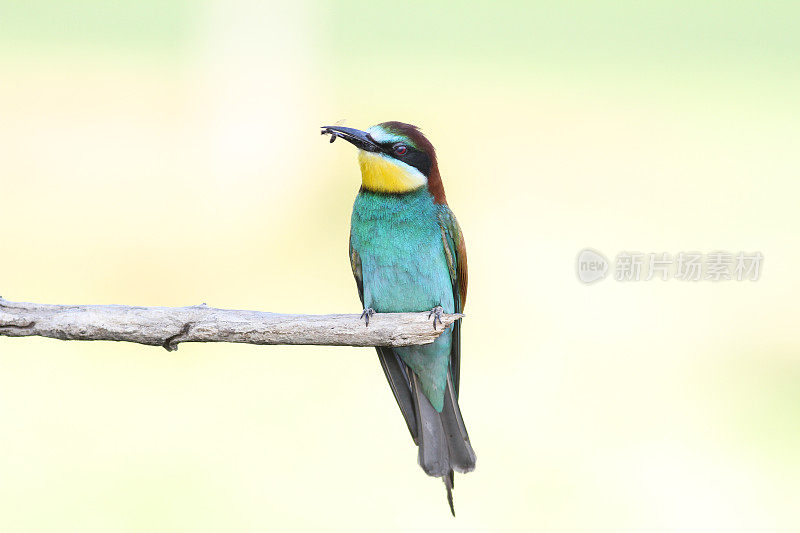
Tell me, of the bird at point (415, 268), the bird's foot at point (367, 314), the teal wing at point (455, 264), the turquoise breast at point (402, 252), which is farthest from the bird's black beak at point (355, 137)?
the bird's foot at point (367, 314)

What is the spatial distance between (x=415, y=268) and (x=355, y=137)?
39cm

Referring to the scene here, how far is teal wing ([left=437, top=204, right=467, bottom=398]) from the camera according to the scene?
7.22 ft

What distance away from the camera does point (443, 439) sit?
231 centimetres

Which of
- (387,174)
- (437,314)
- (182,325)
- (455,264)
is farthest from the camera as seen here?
(455,264)

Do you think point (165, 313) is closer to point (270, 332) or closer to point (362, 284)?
point (270, 332)

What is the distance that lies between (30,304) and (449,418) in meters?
1.16

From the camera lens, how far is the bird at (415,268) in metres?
2.10

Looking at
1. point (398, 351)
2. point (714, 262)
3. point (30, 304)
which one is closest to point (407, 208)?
point (398, 351)

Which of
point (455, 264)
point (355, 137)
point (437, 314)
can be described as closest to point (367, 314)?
point (437, 314)

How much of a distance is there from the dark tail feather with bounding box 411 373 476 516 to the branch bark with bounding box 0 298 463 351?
1.45 ft

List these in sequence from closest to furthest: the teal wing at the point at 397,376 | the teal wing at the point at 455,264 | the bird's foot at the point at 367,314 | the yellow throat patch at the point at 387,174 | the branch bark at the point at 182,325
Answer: the branch bark at the point at 182,325
the bird's foot at the point at 367,314
the yellow throat patch at the point at 387,174
the teal wing at the point at 455,264
the teal wing at the point at 397,376

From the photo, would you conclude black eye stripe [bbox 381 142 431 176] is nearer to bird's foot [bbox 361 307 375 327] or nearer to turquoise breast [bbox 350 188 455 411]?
turquoise breast [bbox 350 188 455 411]

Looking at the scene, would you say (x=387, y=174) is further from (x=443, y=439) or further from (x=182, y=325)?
(x=443, y=439)

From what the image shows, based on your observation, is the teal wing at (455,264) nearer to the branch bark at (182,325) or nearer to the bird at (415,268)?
the bird at (415,268)
